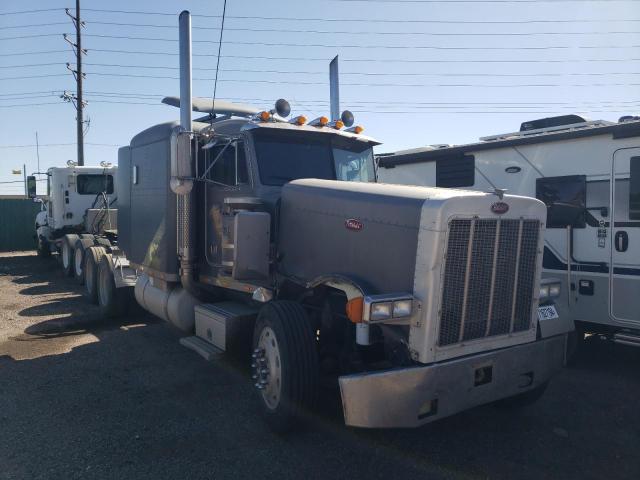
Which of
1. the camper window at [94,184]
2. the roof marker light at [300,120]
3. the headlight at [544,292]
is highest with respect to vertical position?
the roof marker light at [300,120]

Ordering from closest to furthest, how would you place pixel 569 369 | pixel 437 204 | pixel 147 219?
pixel 437 204 → pixel 569 369 → pixel 147 219

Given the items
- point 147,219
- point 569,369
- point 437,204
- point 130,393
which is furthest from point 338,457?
point 147,219

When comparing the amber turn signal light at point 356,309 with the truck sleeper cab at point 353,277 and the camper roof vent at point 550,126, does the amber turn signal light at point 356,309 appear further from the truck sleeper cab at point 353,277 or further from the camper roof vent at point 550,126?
the camper roof vent at point 550,126

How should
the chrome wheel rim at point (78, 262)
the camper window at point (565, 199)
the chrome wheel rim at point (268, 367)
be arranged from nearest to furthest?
the chrome wheel rim at point (268, 367) → the camper window at point (565, 199) → the chrome wheel rim at point (78, 262)

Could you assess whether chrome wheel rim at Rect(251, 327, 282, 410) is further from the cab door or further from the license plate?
the cab door

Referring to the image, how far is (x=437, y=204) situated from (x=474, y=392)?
139 cm

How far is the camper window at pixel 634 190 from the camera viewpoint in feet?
19.5

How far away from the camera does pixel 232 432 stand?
173 inches

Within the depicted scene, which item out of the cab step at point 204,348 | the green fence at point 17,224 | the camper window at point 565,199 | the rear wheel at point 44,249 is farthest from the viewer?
the green fence at point 17,224

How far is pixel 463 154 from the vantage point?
771 centimetres

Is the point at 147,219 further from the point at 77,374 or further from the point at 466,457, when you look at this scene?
the point at 466,457

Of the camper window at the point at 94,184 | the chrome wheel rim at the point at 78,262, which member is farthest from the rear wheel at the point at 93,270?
the camper window at the point at 94,184

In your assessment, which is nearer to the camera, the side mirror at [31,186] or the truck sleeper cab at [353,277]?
the truck sleeper cab at [353,277]

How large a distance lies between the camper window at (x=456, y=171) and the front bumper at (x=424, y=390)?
4.24 meters
